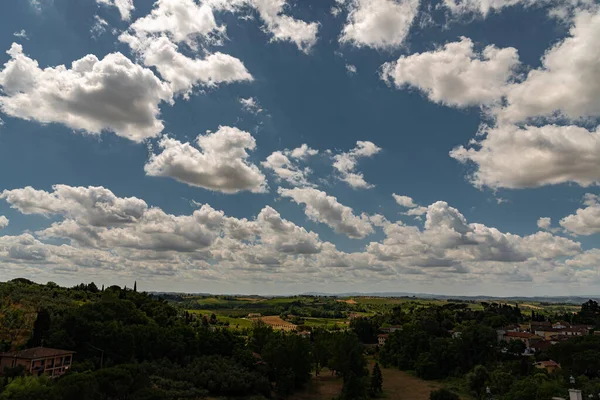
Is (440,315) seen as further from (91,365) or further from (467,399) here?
(91,365)

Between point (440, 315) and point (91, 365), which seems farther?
point (440, 315)

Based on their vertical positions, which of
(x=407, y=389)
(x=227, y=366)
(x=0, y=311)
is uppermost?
(x=0, y=311)

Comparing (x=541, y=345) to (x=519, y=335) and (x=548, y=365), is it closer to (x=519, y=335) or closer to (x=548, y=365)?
(x=519, y=335)

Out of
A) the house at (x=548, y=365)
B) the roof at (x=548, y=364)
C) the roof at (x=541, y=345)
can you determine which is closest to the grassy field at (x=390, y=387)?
the house at (x=548, y=365)

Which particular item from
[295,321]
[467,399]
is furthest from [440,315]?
[467,399]

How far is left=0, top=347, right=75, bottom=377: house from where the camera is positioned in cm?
5403

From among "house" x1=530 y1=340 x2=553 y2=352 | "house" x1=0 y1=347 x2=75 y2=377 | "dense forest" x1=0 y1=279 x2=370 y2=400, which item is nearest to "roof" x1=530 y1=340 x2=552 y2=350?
"house" x1=530 y1=340 x2=553 y2=352

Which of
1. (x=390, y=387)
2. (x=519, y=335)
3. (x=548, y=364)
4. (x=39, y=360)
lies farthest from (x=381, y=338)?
(x=39, y=360)

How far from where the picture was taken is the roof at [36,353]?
5441 cm

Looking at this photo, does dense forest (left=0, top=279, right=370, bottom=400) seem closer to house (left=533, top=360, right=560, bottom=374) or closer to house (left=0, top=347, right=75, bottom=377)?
house (left=0, top=347, right=75, bottom=377)

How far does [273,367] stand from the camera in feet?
238

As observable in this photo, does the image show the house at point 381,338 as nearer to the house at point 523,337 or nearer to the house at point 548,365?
the house at point 523,337

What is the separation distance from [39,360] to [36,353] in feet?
4.12

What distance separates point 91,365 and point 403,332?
72.3m
